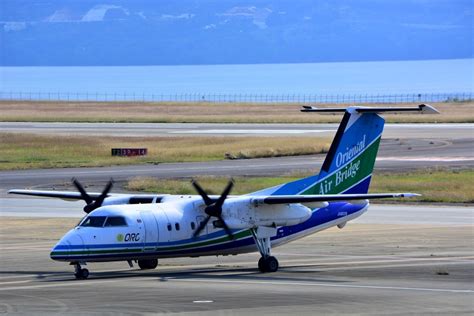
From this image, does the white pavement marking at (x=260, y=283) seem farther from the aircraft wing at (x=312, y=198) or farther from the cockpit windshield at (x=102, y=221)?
the aircraft wing at (x=312, y=198)

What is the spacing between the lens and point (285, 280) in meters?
33.0

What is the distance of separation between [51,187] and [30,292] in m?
34.7

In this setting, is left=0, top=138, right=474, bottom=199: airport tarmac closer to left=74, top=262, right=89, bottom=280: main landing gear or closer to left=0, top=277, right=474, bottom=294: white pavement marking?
left=74, top=262, right=89, bottom=280: main landing gear

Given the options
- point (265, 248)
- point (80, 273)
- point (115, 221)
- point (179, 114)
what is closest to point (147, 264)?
point (115, 221)

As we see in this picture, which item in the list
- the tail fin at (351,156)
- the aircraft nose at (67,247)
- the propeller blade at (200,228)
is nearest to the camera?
the aircraft nose at (67,247)

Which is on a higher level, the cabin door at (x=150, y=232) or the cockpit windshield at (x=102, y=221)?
the cockpit windshield at (x=102, y=221)

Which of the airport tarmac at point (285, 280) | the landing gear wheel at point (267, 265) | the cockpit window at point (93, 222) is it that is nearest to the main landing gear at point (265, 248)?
the landing gear wheel at point (267, 265)

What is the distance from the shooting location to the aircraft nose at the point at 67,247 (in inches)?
1275

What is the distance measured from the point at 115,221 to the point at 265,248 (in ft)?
17.5

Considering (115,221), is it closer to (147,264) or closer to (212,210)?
(212,210)

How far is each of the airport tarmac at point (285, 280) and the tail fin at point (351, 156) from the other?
8.72 feet

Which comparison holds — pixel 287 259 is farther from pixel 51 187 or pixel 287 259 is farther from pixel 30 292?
pixel 51 187

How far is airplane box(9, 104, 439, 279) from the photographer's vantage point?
33.6m

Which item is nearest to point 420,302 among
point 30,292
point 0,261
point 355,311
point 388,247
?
point 355,311
